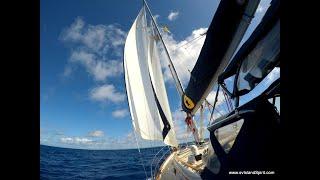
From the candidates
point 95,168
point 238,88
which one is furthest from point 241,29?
point 95,168

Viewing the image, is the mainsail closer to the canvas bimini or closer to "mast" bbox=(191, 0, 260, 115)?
the canvas bimini

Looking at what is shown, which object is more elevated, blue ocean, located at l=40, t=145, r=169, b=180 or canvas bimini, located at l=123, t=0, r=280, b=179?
canvas bimini, located at l=123, t=0, r=280, b=179

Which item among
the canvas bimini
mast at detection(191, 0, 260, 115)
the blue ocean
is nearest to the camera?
the canvas bimini

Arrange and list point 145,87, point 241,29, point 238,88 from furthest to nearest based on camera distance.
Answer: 1. point 145,87
2. point 241,29
3. point 238,88

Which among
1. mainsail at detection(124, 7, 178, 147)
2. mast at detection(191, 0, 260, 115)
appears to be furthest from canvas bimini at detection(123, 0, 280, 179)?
mainsail at detection(124, 7, 178, 147)

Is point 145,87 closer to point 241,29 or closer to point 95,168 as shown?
point 241,29

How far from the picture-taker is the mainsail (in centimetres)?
1127

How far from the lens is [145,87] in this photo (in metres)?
12.5

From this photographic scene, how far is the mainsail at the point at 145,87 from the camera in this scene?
11.3 meters

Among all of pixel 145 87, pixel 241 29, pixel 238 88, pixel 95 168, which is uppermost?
pixel 145 87

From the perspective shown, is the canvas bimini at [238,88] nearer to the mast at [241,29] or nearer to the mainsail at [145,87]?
the mast at [241,29]

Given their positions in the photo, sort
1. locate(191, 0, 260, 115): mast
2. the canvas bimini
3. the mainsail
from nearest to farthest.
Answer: the canvas bimini
locate(191, 0, 260, 115): mast
the mainsail

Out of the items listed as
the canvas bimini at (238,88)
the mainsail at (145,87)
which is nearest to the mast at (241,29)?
the canvas bimini at (238,88)
